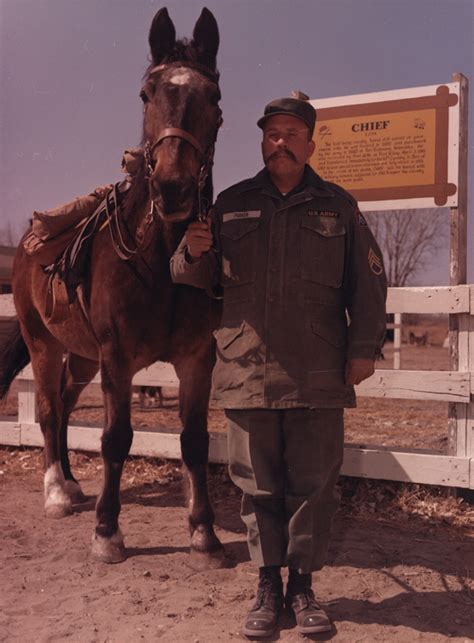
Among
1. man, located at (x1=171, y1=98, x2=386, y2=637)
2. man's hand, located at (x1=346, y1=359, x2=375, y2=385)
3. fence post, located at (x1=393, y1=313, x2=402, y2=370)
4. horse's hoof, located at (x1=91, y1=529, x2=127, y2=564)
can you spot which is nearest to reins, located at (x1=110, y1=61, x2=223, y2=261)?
man, located at (x1=171, y1=98, x2=386, y2=637)

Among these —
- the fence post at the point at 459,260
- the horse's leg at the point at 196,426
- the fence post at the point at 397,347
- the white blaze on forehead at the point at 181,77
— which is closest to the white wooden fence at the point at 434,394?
the fence post at the point at 459,260

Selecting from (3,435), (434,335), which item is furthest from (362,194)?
(434,335)

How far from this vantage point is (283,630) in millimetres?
2828

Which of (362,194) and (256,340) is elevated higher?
(362,194)

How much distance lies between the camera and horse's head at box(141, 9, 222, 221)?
2.87 m

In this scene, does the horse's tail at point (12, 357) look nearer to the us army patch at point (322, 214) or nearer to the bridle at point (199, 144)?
the bridle at point (199, 144)

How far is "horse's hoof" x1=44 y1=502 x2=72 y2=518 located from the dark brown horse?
0.96m

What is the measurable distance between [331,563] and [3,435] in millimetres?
4005

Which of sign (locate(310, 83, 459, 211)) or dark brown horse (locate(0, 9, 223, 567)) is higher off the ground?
sign (locate(310, 83, 459, 211))

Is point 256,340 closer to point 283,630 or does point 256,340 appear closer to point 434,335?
point 283,630

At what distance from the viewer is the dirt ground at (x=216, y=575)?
2.87 meters

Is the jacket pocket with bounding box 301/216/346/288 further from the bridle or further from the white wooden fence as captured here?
the white wooden fence

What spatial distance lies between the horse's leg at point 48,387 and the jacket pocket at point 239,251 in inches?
108

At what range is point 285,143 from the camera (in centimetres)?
293
